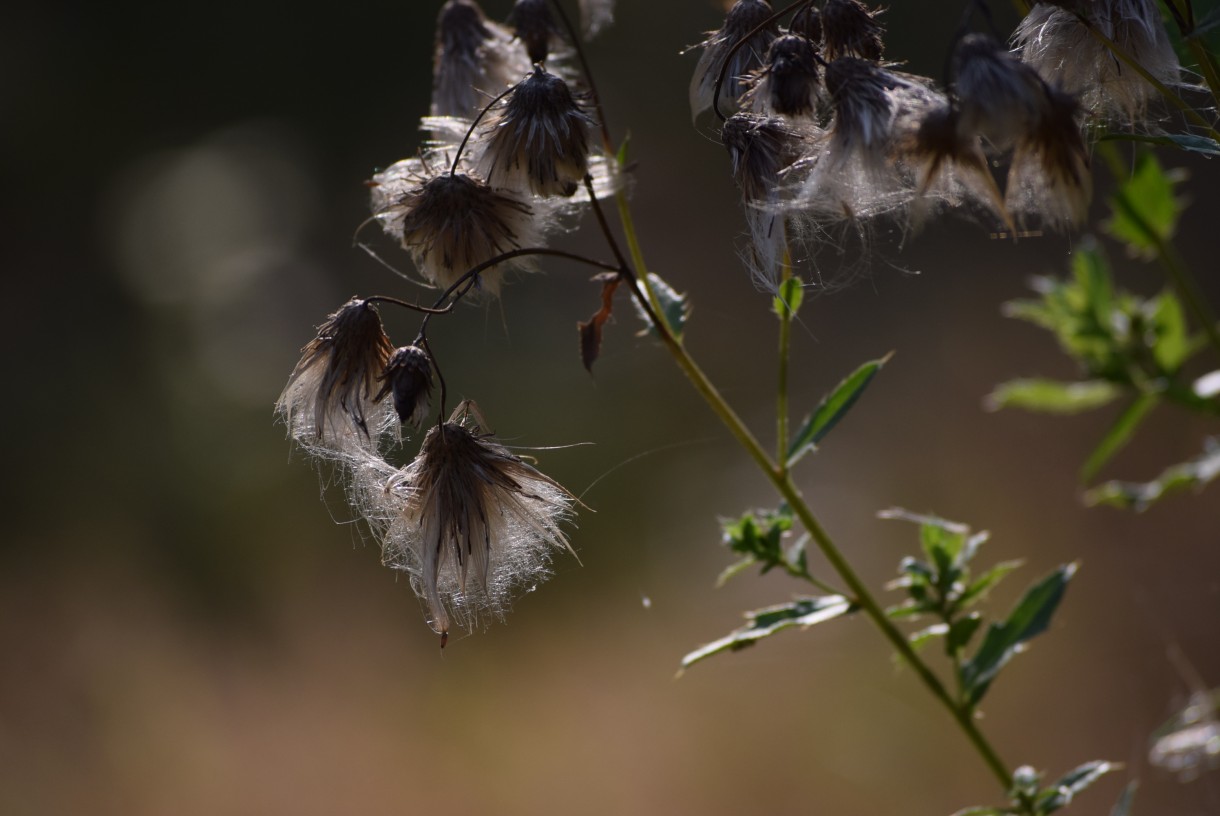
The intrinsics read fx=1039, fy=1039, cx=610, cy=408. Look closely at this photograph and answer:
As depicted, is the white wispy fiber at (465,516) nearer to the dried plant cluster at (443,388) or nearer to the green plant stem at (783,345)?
the dried plant cluster at (443,388)

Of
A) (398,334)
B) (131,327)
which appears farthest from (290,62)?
(398,334)

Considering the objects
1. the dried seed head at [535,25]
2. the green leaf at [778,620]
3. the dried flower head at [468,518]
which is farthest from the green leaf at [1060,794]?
the dried seed head at [535,25]

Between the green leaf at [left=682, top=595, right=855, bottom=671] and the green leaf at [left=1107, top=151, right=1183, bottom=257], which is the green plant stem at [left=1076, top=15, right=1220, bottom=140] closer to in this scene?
the green leaf at [left=1107, top=151, right=1183, bottom=257]

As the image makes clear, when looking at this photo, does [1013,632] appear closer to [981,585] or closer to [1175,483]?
[981,585]

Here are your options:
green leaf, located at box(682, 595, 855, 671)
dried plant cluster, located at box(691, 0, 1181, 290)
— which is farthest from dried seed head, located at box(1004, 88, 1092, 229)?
green leaf, located at box(682, 595, 855, 671)

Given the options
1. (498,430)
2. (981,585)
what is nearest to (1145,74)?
(981,585)

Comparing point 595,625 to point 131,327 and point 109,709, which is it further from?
point 131,327
